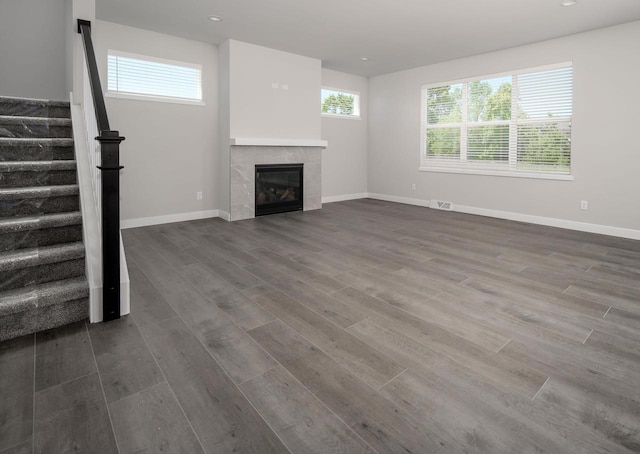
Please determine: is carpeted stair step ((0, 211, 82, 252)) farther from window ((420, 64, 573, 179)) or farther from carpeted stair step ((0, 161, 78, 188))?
window ((420, 64, 573, 179))

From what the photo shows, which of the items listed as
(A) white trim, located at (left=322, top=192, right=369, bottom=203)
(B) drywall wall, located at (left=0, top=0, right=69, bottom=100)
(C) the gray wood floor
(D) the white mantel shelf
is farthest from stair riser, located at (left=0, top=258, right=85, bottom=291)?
(A) white trim, located at (left=322, top=192, right=369, bottom=203)

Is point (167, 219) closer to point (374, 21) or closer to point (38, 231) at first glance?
point (38, 231)

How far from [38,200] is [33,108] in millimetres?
1300

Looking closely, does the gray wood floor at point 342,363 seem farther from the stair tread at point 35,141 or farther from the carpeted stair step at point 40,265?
the stair tread at point 35,141

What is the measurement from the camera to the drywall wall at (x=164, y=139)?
16.0 feet

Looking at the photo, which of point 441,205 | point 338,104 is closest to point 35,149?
point 338,104

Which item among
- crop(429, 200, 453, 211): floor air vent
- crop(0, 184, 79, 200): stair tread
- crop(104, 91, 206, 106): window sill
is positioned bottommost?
crop(429, 200, 453, 211): floor air vent

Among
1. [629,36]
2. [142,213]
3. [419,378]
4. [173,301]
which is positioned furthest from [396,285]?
[629,36]

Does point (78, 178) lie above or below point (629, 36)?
below

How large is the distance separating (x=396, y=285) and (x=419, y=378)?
126 centimetres

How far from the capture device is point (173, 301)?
2.62 metres

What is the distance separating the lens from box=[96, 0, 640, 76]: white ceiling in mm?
4125

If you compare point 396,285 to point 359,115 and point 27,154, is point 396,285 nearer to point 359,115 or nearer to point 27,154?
point 27,154

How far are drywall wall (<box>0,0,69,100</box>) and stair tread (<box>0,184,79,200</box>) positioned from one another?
249 cm
